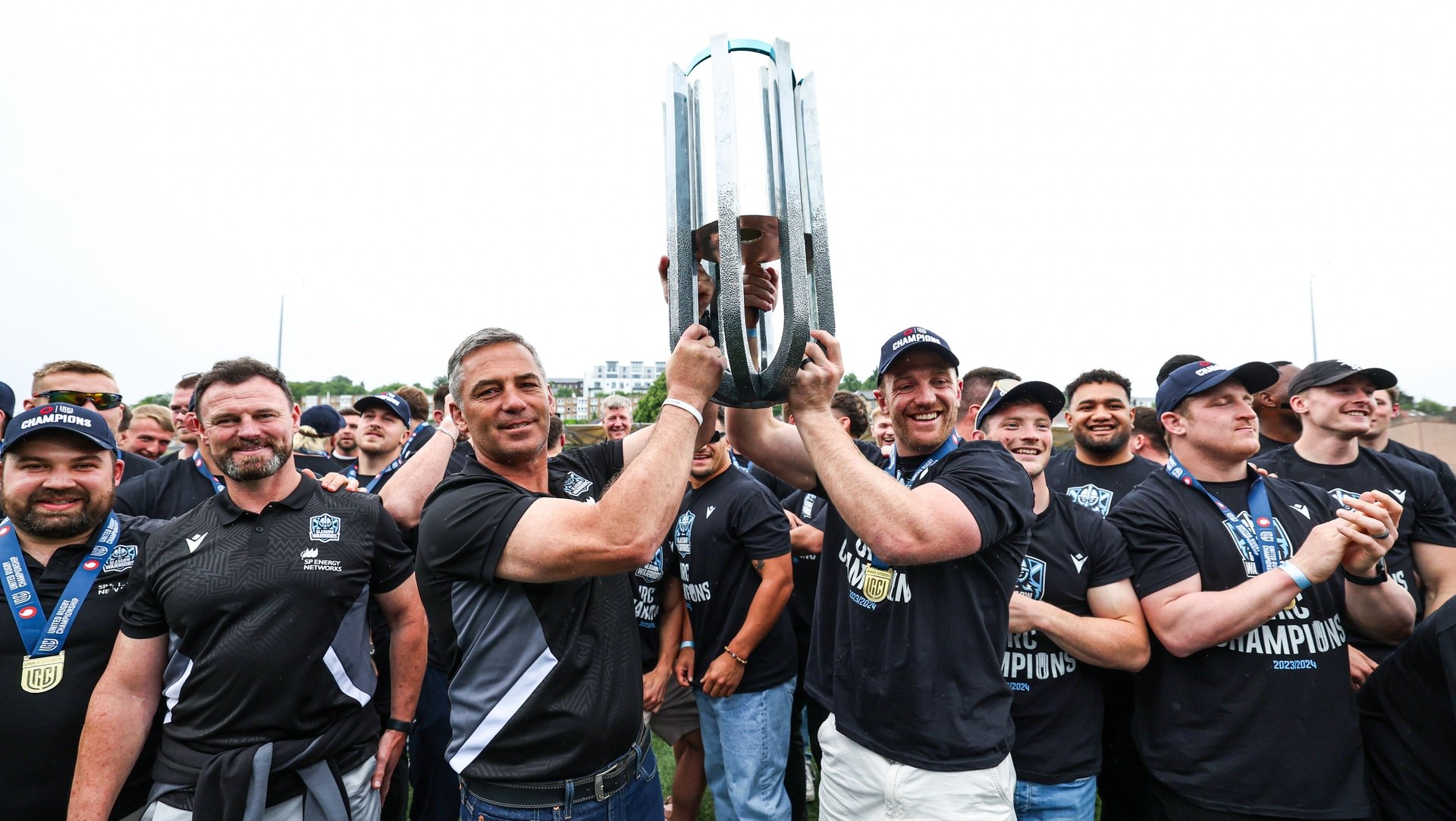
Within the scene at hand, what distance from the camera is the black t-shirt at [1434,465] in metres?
4.16

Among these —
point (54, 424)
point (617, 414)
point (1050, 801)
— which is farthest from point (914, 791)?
point (617, 414)

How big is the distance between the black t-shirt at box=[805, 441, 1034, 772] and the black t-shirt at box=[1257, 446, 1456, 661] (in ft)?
6.46

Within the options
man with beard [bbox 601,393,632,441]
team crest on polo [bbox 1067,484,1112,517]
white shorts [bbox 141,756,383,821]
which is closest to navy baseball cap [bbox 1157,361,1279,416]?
team crest on polo [bbox 1067,484,1112,517]

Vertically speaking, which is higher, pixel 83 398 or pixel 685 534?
pixel 83 398

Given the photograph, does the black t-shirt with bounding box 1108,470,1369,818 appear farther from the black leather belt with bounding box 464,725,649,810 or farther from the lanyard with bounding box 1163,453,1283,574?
→ the black leather belt with bounding box 464,725,649,810

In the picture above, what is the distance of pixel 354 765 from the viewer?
2783 millimetres

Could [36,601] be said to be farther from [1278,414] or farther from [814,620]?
[1278,414]

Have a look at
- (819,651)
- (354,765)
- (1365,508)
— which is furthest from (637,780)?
(1365,508)

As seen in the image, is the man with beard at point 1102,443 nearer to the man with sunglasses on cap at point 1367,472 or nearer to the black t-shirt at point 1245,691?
the man with sunglasses on cap at point 1367,472

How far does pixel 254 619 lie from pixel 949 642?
2.66m

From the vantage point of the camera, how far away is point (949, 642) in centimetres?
237

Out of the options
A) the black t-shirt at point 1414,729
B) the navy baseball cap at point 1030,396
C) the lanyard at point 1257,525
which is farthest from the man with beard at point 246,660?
the black t-shirt at point 1414,729

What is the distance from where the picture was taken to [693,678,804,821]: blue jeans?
3.77 m

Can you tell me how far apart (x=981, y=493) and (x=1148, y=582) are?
125 cm
